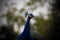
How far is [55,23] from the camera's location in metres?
1.74

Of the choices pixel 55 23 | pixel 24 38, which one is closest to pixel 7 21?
pixel 55 23

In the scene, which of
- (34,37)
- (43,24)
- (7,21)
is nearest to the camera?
(34,37)

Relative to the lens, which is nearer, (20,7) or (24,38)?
(24,38)

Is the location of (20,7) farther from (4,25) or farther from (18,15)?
(4,25)

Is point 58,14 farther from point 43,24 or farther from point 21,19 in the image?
point 21,19

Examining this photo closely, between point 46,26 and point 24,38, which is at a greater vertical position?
point 46,26

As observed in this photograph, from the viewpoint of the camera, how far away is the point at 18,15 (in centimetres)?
174

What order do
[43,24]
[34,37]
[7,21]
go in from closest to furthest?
[34,37] < [43,24] < [7,21]

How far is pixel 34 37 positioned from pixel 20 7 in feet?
3.92

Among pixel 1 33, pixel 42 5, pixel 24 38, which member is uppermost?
pixel 42 5

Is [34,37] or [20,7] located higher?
[20,7]

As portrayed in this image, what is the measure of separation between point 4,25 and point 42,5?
1.87 feet

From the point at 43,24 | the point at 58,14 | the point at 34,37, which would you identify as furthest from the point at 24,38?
the point at 58,14

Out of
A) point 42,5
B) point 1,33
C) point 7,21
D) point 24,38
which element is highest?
point 42,5
